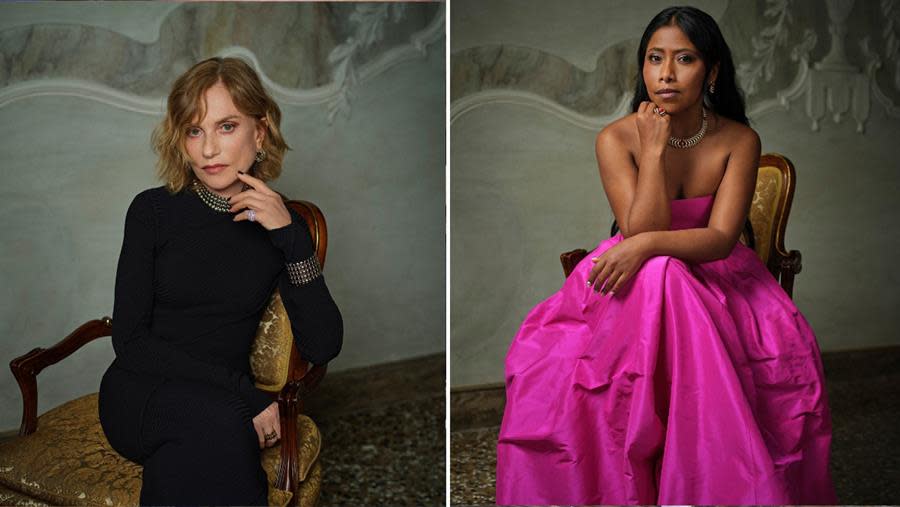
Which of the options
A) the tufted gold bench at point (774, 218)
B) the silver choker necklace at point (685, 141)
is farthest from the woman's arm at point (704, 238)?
the tufted gold bench at point (774, 218)

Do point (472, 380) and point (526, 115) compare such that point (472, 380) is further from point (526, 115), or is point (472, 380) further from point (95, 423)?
point (95, 423)

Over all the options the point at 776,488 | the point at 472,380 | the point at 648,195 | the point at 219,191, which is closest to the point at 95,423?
the point at 219,191

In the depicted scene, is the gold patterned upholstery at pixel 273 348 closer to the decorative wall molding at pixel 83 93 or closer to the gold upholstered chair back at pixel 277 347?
the gold upholstered chair back at pixel 277 347

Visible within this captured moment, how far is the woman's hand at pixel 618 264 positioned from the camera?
3.07 metres

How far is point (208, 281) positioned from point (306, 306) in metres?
0.29

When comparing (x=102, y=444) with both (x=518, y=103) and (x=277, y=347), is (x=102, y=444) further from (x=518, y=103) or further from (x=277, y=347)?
(x=518, y=103)

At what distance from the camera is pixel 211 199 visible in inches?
120

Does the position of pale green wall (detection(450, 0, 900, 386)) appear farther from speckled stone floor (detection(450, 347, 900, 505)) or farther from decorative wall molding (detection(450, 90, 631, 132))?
speckled stone floor (detection(450, 347, 900, 505))

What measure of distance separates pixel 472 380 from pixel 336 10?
1503 mm

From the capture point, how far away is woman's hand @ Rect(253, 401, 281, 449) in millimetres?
2947

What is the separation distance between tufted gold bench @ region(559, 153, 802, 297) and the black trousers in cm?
129

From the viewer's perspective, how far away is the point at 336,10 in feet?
13.0

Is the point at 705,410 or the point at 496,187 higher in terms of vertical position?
the point at 496,187

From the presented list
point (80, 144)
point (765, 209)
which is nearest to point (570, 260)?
point (765, 209)
